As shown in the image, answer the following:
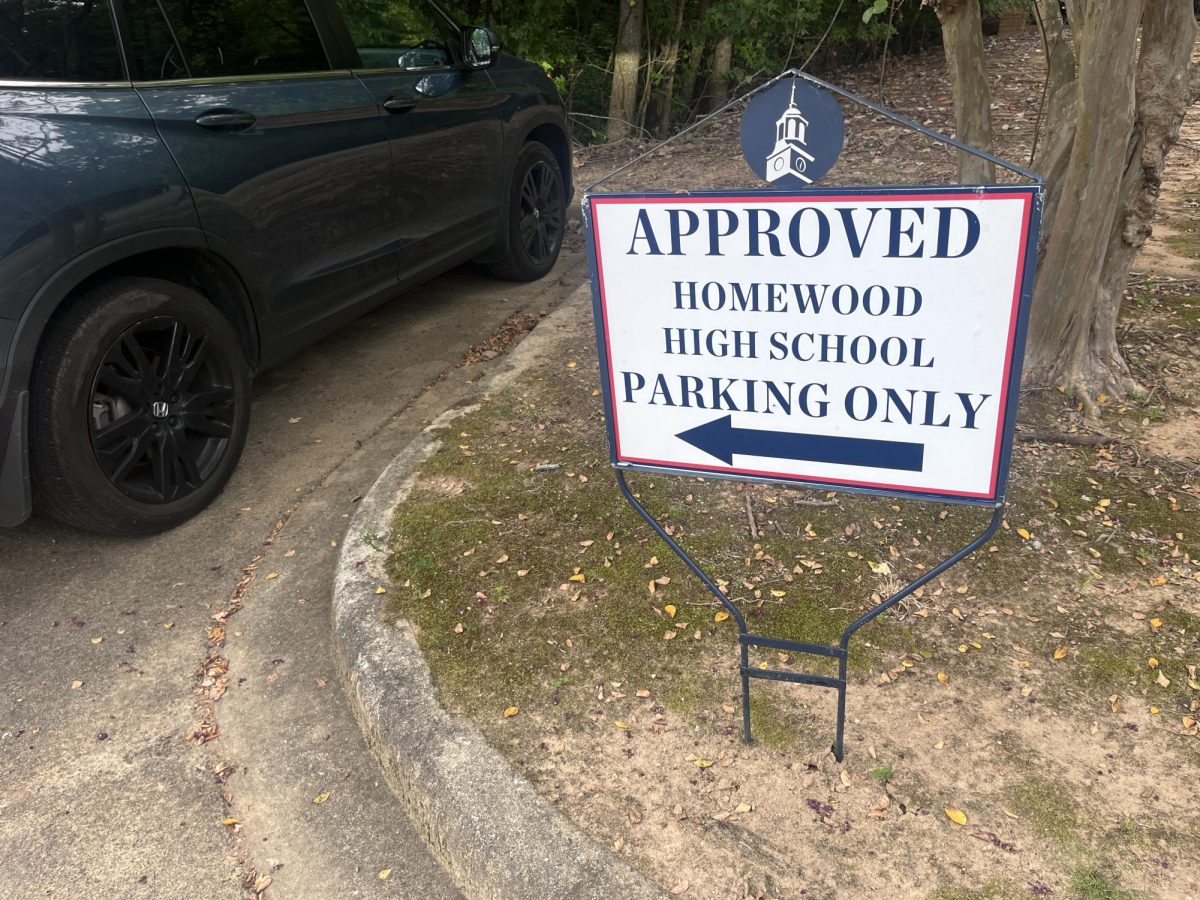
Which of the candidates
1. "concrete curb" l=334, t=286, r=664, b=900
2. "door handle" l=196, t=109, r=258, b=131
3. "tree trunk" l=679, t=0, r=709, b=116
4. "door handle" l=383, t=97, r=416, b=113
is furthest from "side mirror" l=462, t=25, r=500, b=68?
"tree trunk" l=679, t=0, r=709, b=116

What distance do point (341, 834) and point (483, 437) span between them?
189 centimetres

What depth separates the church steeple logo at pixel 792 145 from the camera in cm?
196

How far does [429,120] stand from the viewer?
4.65 metres

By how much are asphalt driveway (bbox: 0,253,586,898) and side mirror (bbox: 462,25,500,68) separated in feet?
6.90

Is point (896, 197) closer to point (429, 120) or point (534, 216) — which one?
point (429, 120)

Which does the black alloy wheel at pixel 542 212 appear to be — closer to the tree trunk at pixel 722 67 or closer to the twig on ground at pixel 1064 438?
the twig on ground at pixel 1064 438

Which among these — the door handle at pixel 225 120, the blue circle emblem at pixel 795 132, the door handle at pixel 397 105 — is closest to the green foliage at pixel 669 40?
the door handle at pixel 397 105

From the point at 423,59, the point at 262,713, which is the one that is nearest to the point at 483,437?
the point at 262,713

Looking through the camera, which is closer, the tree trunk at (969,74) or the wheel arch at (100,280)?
the wheel arch at (100,280)

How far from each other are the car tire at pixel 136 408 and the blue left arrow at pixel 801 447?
6.80 ft

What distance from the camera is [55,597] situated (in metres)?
3.24

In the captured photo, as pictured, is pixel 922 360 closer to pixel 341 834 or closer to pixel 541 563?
pixel 541 563

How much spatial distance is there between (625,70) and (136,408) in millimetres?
7414

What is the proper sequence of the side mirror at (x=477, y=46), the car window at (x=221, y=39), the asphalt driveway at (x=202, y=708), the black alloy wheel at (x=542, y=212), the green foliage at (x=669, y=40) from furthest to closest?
the green foliage at (x=669, y=40), the black alloy wheel at (x=542, y=212), the side mirror at (x=477, y=46), the car window at (x=221, y=39), the asphalt driveway at (x=202, y=708)
